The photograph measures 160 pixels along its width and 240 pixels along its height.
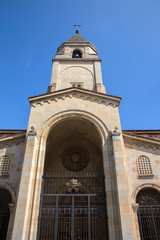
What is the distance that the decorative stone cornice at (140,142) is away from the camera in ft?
39.4

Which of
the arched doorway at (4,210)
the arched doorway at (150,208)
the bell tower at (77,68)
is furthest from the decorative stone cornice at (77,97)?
the arched doorway at (4,210)

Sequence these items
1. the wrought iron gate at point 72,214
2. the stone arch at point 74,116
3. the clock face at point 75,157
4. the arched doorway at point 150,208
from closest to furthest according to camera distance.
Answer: the wrought iron gate at point 72,214 → the arched doorway at point 150,208 → the stone arch at point 74,116 → the clock face at point 75,157

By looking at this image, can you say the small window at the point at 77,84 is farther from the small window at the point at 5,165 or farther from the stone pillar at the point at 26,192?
the small window at the point at 5,165

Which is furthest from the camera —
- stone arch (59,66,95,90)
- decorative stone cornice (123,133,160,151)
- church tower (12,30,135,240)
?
stone arch (59,66,95,90)

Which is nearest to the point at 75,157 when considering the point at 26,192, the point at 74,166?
the point at 74,166

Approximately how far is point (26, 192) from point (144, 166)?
7.20 m

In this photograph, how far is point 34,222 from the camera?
8.95 m

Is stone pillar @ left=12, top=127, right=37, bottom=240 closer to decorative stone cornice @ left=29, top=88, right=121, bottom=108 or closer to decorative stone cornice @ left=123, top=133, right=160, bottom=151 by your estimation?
decorative stone cornice @ left=29, top=88, right=121, bottom=108

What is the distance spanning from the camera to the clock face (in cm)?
1505

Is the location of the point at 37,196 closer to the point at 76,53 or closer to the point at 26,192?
the point at 26,192

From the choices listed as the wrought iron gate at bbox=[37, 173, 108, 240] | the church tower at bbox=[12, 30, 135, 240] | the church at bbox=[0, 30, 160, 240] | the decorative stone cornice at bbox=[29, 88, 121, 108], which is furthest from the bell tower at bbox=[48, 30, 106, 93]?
the wrought iron gate at bbox=[37, 173, 108, 240]

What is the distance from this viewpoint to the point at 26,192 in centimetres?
920

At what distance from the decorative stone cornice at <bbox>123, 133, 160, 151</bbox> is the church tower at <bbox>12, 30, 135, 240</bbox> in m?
1.09

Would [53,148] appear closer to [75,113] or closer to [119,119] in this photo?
[75,113]
